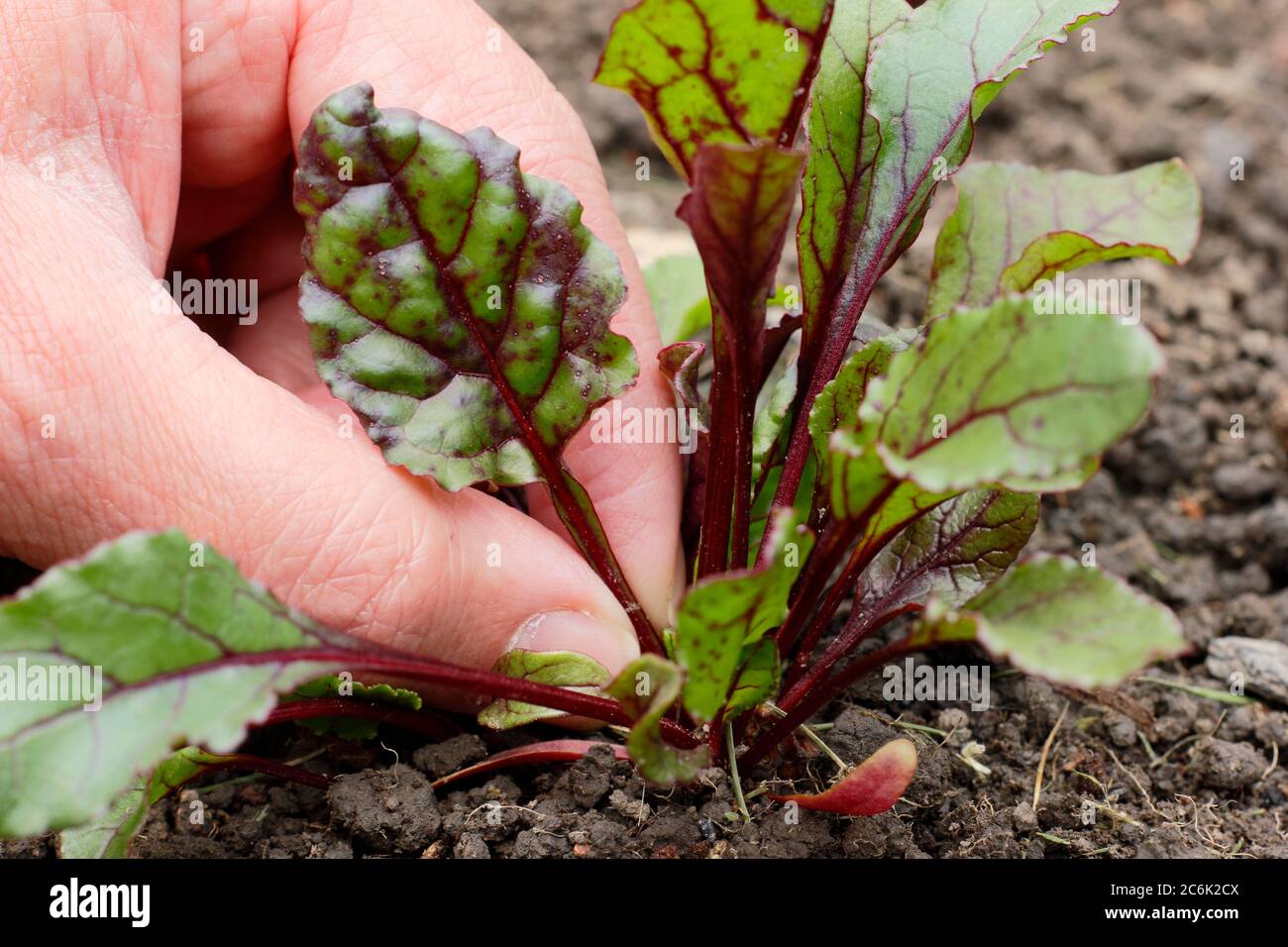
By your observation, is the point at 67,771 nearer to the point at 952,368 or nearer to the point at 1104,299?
the point at 952,368

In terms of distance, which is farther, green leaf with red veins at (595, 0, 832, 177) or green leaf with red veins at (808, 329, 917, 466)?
green leaf with red veins at (808, 329, 917, 466)

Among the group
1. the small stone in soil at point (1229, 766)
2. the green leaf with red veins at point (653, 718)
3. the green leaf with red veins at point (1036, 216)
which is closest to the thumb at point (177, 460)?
the green leaf with red veins at point (653, 718)

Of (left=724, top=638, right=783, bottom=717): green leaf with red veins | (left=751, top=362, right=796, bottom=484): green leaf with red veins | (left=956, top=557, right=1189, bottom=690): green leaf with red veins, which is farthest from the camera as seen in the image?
(left=751, top=362, right=796, bottom=484): green leaf with red veins

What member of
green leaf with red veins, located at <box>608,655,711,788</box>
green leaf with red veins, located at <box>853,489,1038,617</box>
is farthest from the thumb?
green leaf with red veins, located at <box>853,489,1038,617</box>

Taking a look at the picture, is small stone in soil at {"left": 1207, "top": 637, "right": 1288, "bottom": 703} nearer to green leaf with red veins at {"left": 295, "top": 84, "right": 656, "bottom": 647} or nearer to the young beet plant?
the young beet plant

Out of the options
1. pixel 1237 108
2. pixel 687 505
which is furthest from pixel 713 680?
pixel 1237 108

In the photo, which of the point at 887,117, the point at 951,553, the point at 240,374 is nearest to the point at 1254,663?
the point at 951,553
